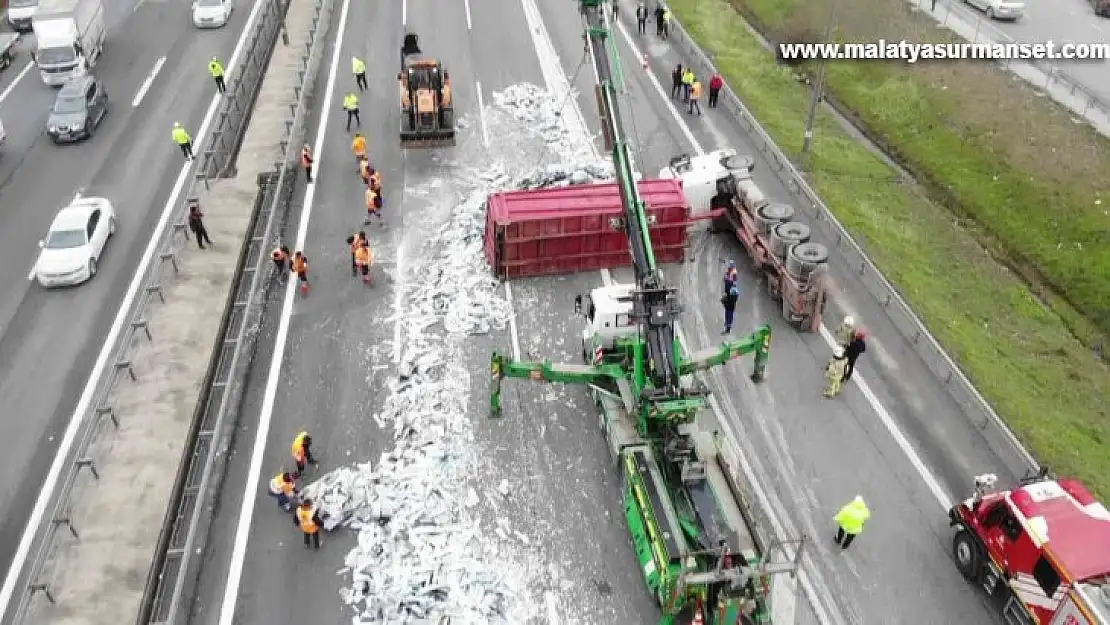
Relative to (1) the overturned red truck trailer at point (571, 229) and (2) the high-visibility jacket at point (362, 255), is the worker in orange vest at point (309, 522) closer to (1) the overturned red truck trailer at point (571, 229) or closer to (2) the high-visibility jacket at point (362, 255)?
(2) the high-visibility jacket at point (362, 255)

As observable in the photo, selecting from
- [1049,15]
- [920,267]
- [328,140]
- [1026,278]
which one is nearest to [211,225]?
[328,140]

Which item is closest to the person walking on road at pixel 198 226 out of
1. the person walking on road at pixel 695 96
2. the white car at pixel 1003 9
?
the person walking on road at pixel 695 96

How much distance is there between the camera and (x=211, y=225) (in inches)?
991

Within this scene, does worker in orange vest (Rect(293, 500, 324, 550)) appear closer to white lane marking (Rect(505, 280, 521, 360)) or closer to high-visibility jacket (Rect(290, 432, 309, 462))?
high-visibility jacket (Rect(290, 432, 309, 462))

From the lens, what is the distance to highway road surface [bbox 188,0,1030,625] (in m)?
15.2

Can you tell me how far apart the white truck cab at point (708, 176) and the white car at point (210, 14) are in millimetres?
26030

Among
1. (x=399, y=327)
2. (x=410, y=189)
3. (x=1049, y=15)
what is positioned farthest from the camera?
(x=1049, y=15)

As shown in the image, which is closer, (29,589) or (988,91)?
(29,589)

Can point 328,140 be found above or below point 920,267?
above

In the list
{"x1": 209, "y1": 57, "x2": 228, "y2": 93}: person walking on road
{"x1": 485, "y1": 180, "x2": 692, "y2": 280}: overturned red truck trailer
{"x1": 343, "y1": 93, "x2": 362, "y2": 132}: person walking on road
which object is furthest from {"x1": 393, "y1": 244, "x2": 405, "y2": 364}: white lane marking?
{"x1": 209, "y1": 57, "x2": 228, "y2": 93}: person walking on road

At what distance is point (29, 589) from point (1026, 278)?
90.6ft

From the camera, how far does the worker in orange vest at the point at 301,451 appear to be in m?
16.8

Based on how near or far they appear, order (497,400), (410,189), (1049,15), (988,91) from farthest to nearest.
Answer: (1049,15) → (988,91) → (410,189) → (497,400)

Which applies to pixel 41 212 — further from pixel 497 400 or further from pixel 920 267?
pixel 920 267
